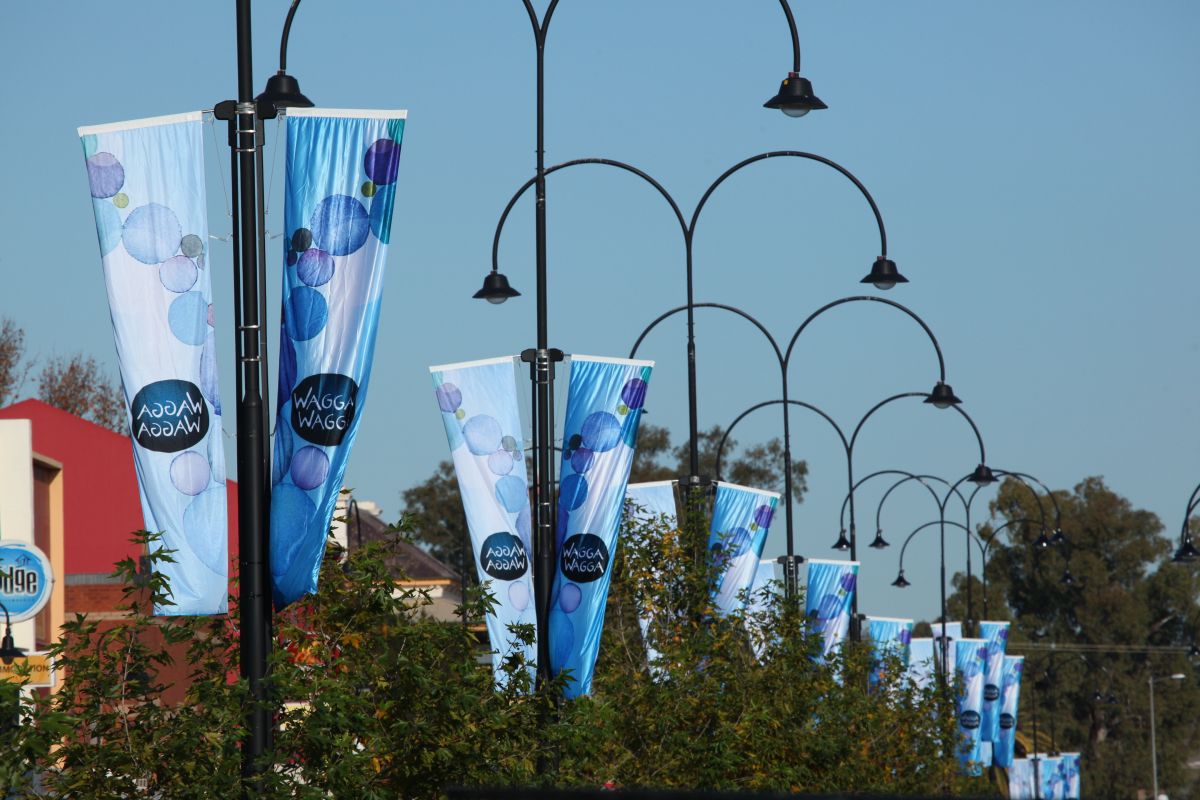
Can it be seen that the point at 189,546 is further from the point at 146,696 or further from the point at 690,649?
→ the point at 690,649

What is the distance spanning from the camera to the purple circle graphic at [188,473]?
11.7m

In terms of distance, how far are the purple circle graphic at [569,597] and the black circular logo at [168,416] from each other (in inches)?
294

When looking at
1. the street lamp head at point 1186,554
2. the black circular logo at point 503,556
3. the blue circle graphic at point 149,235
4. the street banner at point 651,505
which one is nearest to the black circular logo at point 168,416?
the blue circle graphic at point 149,235

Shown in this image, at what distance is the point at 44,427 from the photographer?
49594 mm

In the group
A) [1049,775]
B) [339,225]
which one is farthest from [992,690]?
[339,225]

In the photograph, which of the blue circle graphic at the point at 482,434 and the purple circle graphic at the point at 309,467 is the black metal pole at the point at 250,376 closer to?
the purple circle graphic at the point at 309,467

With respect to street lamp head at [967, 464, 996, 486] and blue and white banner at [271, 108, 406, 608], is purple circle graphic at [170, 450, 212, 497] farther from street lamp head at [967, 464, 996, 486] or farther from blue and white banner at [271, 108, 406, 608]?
street lamp head at [967, 464, 996, 486]

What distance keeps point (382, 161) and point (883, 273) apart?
14.8m

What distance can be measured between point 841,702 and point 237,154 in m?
19.0

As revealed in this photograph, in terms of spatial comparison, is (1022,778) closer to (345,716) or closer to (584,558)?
(584,558)

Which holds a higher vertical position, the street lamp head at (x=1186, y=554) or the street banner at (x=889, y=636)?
the street lamp head at (x=1186, y=554)

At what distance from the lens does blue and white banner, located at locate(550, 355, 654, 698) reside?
18.7 m

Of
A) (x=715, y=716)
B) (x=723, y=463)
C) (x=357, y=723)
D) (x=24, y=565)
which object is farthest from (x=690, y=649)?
(x=723, y=463)

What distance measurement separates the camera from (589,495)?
19.5 m
